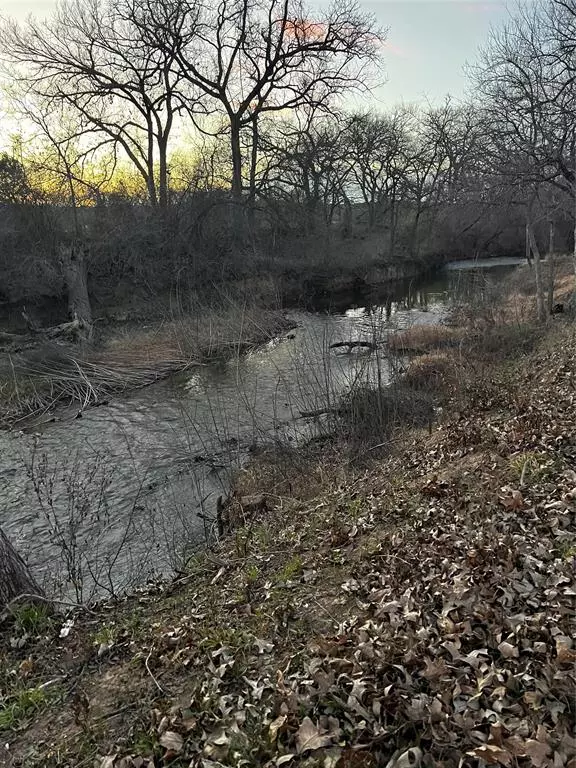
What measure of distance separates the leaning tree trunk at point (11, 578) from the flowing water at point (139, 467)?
0.40 metres

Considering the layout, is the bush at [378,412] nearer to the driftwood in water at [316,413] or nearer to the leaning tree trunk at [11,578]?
the driftwood in water at [316,413]

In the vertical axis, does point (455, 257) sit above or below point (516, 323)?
above

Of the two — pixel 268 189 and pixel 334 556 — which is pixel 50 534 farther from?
pixel 268 189

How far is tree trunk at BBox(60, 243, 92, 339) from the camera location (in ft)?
65.4

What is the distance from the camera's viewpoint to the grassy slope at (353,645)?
264 centimetres

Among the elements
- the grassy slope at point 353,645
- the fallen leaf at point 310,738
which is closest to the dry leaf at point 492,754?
the grassy slope at point 353,645

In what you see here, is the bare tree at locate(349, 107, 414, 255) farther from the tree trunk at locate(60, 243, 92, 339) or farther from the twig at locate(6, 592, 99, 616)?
the twig at locate(6, 592, 99, 616)

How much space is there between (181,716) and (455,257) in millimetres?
44982

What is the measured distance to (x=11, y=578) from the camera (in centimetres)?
531

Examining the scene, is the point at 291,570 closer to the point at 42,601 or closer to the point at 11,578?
the point at 42,601

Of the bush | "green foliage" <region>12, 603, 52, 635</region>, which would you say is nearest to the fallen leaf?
"green foliage" <region>12, 603, 52, 635</region>

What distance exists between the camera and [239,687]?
11.0ft

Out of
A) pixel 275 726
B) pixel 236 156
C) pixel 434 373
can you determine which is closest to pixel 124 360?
pixel 434 373

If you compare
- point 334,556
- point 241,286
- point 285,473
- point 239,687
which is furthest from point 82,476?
point 241,286
